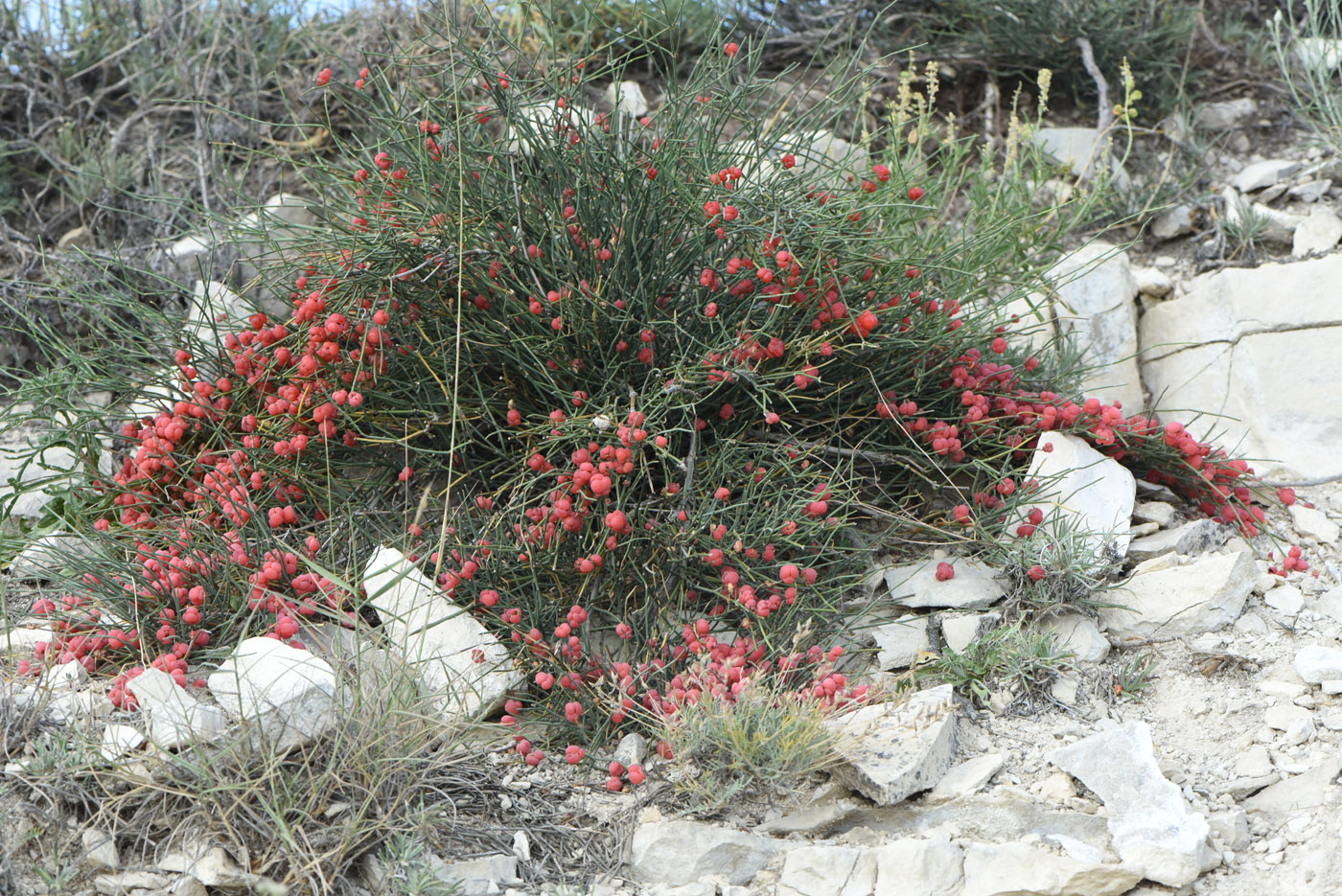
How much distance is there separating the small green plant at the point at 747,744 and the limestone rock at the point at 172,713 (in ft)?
3.13

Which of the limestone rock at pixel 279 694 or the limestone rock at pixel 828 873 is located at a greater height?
the limestone rock at pixel 279 694

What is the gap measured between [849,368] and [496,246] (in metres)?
1.05

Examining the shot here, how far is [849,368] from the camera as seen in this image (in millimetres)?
3184

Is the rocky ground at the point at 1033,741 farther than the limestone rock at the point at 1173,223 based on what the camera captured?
No

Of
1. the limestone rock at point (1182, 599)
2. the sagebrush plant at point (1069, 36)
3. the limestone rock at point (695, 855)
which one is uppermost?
the sagebrush plant at point (1069, 36)

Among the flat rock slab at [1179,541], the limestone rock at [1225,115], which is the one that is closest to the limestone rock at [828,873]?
the flat rock slab at [1179,541]

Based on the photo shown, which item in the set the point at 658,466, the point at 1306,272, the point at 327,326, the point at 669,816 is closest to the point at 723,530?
the point at 658,466

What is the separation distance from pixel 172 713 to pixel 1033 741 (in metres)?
1.92

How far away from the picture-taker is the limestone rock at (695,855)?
230cm

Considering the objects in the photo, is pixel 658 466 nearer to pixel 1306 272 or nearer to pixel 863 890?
pixel 863 890

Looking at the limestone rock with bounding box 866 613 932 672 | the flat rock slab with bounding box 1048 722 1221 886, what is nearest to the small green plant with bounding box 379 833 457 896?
the limestone rock with bounding box 866 613 932 672

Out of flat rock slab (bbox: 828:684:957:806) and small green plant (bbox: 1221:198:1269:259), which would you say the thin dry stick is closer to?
small green plant (bbox: 1221:198:1269:259)

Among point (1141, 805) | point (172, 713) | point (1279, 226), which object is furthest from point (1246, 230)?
point (172, 713)

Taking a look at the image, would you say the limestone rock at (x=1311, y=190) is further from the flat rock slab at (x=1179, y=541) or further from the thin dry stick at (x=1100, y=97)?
the flat rock slab at (x=1179, y=541)
